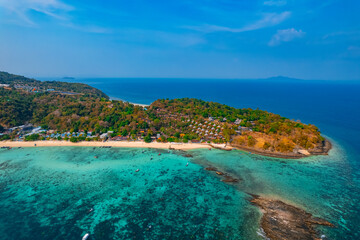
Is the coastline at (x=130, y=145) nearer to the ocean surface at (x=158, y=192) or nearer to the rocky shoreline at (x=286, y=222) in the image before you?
the ocean surface at (x=158, y=192)

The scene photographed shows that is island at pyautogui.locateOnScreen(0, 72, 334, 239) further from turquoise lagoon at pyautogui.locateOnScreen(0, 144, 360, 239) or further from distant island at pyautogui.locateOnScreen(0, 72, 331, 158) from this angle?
turquoise lagoon at pyautogui.locateOnScreen(0, 144, 360, 239)

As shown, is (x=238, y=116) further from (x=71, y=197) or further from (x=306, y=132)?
(x=71, y=197)

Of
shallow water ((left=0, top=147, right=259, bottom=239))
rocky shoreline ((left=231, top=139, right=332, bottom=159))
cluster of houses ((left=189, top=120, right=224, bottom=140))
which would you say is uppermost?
cluster of houses ((left=189, top=120, right=224, bottom=140))

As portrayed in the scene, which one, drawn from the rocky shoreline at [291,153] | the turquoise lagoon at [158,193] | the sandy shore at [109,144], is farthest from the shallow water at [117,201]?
the rocky shoreline at [291,153]

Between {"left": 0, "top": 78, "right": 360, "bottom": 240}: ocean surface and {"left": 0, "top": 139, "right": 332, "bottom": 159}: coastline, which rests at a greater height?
{"left": 0, "top": 139, "right": 332, "bottom": 159}: coastline

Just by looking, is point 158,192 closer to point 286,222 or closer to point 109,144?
point 286,222

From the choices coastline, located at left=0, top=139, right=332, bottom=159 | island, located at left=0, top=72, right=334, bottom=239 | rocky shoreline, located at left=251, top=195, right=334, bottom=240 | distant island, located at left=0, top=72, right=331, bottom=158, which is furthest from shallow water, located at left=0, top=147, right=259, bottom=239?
distant island, located at left=0, top=72, right=331, bottom=158

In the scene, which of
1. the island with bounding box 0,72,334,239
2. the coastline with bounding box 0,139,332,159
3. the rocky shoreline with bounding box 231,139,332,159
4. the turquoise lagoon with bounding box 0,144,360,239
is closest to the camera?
the turquoise lagoon with bounding box 0,144,360,239

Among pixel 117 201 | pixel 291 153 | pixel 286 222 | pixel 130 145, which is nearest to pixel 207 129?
pixel 291 153
